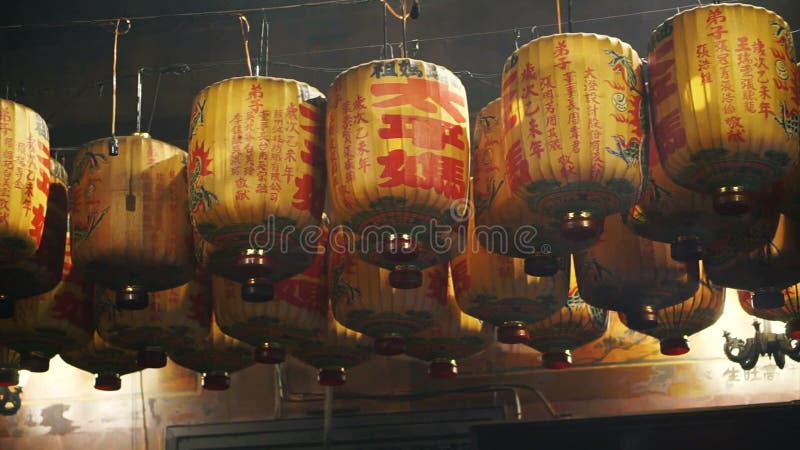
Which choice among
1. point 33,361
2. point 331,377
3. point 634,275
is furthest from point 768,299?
point 33,361

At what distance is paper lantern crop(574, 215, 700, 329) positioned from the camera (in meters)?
4.58

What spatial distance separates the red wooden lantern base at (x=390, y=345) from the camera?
474cm

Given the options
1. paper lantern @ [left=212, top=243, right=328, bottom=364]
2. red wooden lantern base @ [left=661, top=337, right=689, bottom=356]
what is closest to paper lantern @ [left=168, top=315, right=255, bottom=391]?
paper lantern @ [left=212, top=243, right=328, bottom=364]

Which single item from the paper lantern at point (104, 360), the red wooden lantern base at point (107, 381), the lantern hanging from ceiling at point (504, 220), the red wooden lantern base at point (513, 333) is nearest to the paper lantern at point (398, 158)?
the lantern hanging from ceiling at point (504, 220)

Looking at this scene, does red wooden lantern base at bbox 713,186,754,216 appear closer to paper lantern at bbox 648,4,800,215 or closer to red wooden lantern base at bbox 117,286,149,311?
paper lantern at bbox 648,4,800,215

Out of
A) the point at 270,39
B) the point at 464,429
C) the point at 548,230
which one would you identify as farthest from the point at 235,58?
the point at 548,230

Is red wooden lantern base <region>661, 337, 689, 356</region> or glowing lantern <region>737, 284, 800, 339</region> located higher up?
glowing lantern <region>737, 284, 800, 339</region>

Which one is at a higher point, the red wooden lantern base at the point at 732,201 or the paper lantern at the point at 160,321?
the red wooden lantern base at the point at 732,201

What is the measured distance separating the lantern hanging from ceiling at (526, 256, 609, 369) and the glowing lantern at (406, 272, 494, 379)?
0.74 ft

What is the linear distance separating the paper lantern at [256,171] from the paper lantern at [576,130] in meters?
0.75

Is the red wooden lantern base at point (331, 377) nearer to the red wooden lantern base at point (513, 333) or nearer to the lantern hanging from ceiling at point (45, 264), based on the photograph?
the red wooden lantern base at point (513, 333)

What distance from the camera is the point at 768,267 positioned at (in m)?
4.57

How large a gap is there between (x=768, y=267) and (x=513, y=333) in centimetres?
103

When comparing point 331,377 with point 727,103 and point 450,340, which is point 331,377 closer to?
point 450,340
